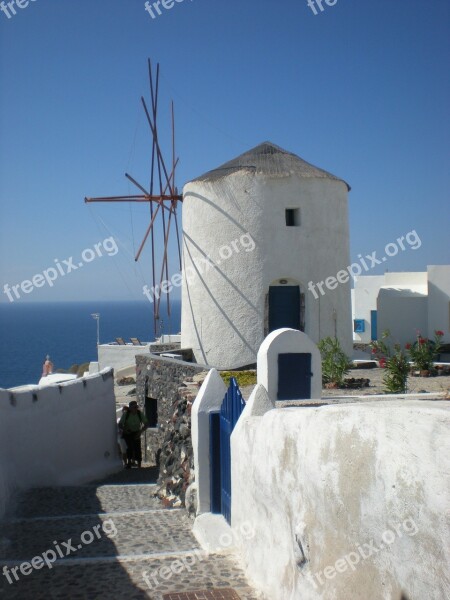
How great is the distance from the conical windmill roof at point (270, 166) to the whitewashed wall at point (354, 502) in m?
11.9

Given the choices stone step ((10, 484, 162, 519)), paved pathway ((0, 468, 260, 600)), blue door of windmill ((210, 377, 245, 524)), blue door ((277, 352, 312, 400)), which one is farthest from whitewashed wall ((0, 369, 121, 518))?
blue door ((277, 352, 312, 400))

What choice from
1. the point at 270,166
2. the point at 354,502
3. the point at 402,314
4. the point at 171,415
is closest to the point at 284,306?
the point at 270,166

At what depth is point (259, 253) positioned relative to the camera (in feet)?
54.3

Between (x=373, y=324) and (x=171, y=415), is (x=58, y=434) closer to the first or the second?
(x=171, y=415)

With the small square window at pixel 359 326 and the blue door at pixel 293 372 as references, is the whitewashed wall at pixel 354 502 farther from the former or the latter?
the small square window at pixel 359 326

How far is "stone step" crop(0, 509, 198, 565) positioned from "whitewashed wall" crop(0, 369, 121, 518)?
80 centimetres

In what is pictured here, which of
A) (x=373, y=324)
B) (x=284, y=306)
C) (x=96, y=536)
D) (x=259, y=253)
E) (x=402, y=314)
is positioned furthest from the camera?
(x=373, y=324)

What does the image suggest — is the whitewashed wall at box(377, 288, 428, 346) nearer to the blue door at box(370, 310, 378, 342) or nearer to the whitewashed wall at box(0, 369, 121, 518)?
the blue door at box(370, 310, 378, 342)

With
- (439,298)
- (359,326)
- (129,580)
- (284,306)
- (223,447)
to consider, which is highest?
(439,298)

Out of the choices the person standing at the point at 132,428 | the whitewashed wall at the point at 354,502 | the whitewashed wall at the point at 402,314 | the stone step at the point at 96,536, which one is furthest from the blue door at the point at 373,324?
the whitewashed wall at the point at 354,502

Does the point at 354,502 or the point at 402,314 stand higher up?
the point at 402,314

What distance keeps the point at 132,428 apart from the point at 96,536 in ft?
20.8

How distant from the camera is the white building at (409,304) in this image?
21172mm

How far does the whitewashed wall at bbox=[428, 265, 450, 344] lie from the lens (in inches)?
829
